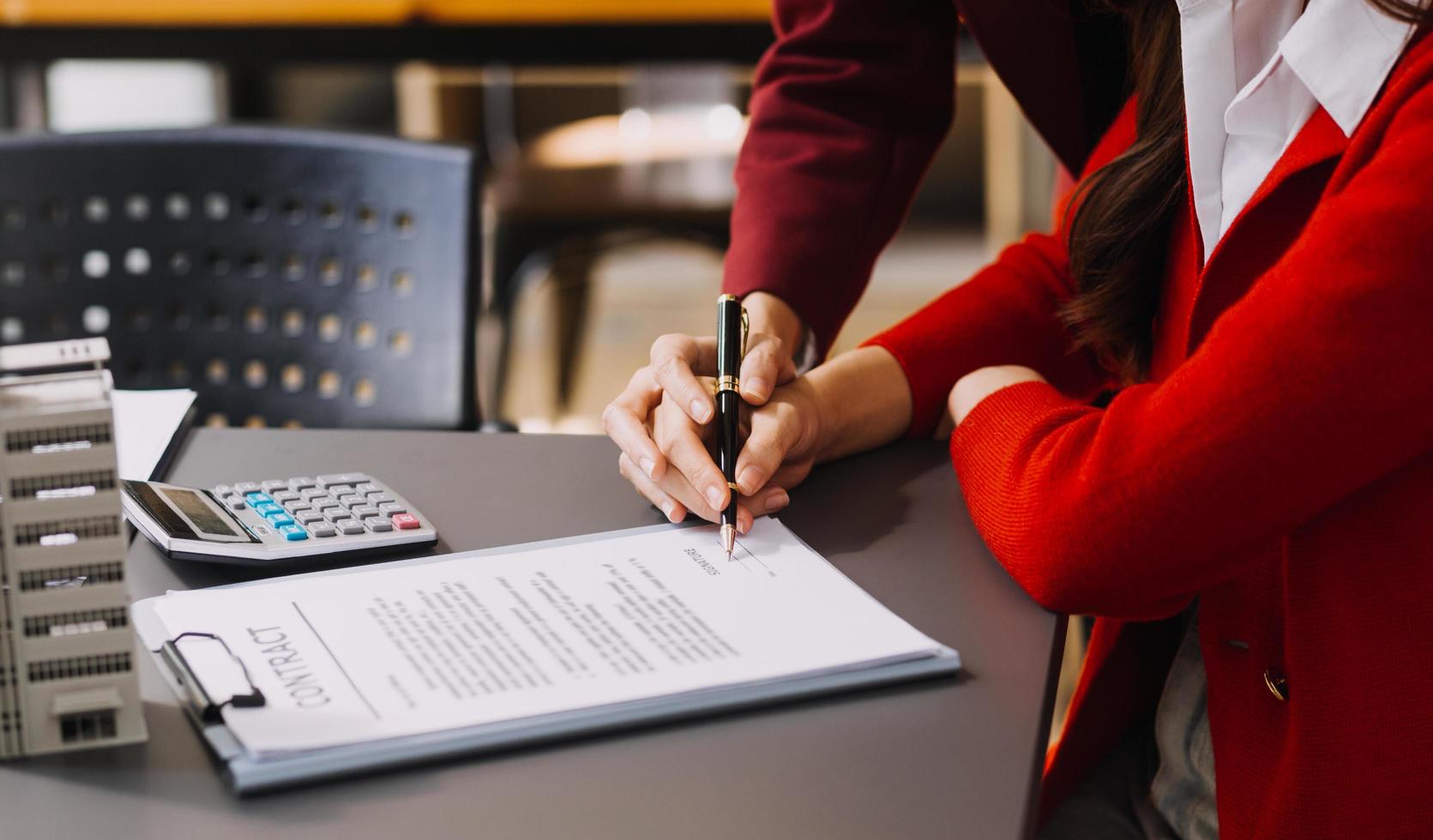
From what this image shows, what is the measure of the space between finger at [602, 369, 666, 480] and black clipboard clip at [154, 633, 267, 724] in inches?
10.0

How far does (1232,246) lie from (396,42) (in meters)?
2.25

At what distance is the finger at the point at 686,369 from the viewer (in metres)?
0.78

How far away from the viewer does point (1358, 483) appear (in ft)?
2.01

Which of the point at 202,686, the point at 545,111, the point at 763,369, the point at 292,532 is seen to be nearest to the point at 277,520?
the point at 292,532

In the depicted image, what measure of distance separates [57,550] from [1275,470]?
490 millimetres

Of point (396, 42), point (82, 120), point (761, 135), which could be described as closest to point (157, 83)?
point (82, 120)

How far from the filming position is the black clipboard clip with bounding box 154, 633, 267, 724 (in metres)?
0.52

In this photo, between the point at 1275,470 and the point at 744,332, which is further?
the point at 744,332

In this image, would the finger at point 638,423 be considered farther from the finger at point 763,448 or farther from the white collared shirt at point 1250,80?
the white collared shirt at point 1250,80

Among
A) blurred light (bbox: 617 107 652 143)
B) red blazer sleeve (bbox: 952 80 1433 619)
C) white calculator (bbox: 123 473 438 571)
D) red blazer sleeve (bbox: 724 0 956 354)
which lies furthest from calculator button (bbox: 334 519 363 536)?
blurred light (bbox: 617 107 652 143)

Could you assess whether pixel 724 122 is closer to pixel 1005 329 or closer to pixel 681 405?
pixel 1005 329

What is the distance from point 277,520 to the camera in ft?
2.31

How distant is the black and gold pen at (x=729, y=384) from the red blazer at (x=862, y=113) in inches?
10.5

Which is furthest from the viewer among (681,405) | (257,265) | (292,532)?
(257,265)
